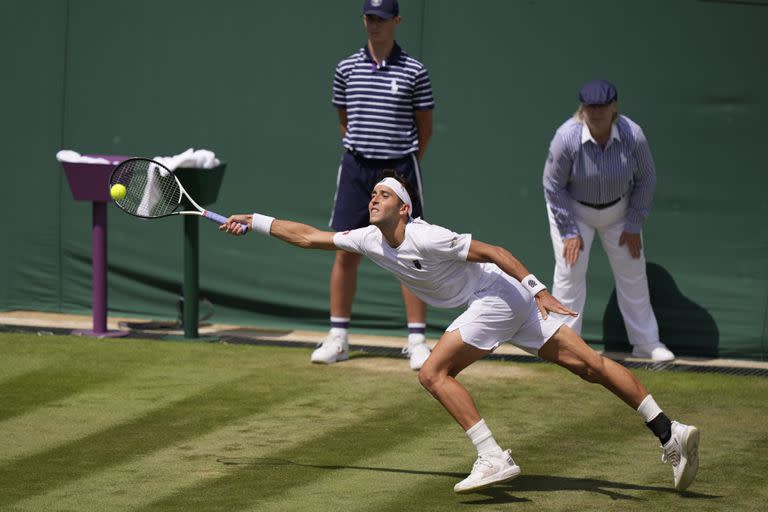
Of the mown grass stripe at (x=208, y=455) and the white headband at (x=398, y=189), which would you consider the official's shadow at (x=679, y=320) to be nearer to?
the mown grass stripe at (x=208, y=455)

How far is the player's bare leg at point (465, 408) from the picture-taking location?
→ 21.5 feet

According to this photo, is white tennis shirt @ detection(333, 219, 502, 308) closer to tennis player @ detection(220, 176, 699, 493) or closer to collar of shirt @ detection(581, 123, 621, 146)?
tennis player @ detection(220, 176, 699, 493)

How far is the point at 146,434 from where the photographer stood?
765cm

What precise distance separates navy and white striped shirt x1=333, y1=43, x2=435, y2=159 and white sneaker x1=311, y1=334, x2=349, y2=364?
1.21m

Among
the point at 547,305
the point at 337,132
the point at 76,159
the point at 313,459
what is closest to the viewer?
the point at 547,305

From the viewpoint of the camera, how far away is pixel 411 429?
786 cm

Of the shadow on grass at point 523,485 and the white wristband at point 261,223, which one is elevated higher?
the white wristband at point 261,223

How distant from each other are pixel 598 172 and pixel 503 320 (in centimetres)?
292

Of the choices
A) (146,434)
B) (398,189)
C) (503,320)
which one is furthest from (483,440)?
(146,434)

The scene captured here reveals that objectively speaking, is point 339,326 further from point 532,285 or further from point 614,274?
point 532,285

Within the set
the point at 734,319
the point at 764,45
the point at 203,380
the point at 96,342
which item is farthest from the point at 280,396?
the point at 764,45

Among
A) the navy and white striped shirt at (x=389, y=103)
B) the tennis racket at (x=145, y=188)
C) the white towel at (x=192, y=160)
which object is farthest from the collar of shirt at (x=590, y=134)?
the tennis racket at (x=145, y=188)

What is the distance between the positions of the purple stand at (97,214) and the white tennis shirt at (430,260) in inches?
133

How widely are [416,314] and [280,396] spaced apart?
139cm
